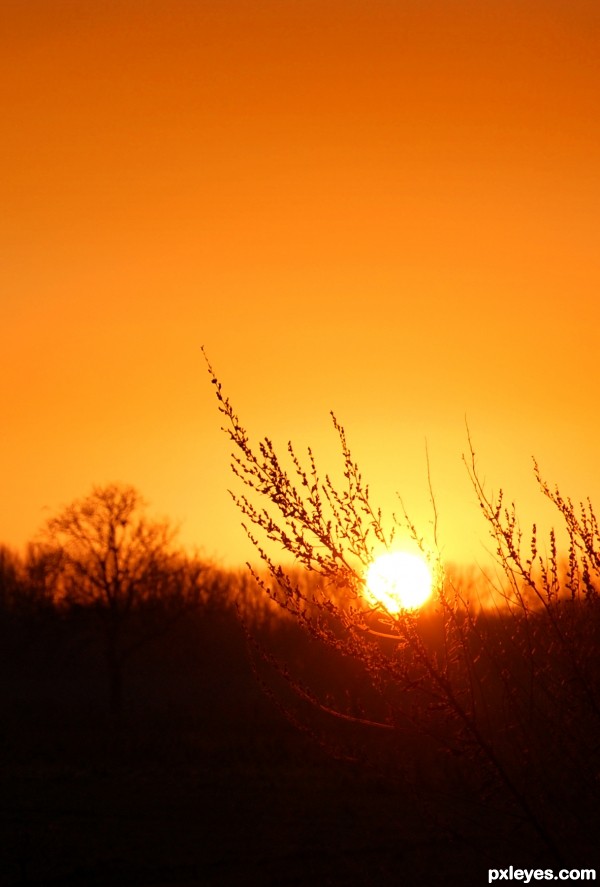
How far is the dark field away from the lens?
1240 cm

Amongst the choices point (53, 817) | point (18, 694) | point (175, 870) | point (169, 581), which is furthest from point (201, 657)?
point (175, 870)

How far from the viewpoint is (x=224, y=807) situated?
20672 mm

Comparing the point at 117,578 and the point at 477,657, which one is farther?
the point at 117,578

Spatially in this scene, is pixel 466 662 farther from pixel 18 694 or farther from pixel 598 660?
pixel 18 694

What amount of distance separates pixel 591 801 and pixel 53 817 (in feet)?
54.9

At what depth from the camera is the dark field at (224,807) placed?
12396 mm

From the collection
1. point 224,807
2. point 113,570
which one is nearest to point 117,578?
point 113,570

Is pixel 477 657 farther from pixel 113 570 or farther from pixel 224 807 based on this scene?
pixel 113 570

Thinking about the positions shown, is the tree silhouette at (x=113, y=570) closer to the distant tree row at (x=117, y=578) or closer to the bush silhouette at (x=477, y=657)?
the distant tree row at (x=117, y=578)

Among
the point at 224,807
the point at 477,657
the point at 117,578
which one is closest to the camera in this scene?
the point at 477,657

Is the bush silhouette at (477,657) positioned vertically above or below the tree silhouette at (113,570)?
below

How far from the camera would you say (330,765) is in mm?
25109

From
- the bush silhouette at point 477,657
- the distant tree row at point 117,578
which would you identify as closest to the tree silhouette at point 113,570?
the distant tree row at point 117,578

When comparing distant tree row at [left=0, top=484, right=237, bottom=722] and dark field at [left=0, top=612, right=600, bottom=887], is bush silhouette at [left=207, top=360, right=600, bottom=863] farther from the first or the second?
distant tree row at [left=0, top=484, right=237, bottom=722]
